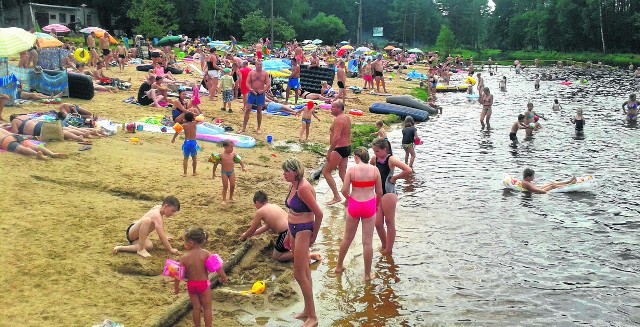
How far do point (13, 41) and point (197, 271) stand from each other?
1217cm

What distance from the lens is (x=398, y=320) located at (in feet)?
24.6

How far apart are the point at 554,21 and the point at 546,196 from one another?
268 ft

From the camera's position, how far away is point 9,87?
16750 millimetres

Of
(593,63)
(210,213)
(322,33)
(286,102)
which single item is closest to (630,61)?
(593,63)

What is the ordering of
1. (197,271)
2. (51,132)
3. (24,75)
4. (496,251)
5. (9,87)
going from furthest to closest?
(24,75), (9,87), (51,132), (496,251), (197,271)

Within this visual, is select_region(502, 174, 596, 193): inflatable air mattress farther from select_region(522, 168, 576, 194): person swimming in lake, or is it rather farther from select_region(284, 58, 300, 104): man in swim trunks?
select_region(284, 58, 300, 104): man in swim trunks

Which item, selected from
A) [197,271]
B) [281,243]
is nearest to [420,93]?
[281,243]

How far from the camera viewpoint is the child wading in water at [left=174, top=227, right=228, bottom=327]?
629 cm

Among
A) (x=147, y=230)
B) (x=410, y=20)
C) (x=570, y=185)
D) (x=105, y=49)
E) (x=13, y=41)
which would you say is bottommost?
(x=570, y=185)

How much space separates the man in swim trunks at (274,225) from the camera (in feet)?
29.0

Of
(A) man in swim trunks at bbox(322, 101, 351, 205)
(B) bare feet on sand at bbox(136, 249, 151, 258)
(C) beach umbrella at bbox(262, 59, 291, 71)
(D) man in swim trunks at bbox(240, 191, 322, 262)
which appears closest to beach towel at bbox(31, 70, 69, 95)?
(C) beach umbrella at bbox(262, 59, 291, 71)

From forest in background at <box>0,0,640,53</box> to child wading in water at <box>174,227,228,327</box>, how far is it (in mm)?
48827

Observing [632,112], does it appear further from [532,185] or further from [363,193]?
[363,193]

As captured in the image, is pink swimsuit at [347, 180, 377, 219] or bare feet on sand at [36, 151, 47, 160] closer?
pink swimsuit at [347, 180, 377, 219]
